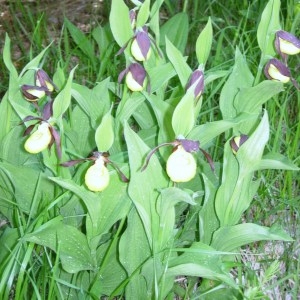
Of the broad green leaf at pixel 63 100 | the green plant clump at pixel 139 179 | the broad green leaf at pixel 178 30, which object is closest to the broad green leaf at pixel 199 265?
the green plant clump at pixel 139 179

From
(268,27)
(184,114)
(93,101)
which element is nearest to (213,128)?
(184,114)

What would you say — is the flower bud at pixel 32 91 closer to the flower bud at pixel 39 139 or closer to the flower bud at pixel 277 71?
the flower bud at pixel 39 139

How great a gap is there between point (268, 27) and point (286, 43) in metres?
0.06

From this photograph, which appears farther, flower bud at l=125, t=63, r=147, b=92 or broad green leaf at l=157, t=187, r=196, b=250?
flower bud at l=125, t=63, r=147, b=92

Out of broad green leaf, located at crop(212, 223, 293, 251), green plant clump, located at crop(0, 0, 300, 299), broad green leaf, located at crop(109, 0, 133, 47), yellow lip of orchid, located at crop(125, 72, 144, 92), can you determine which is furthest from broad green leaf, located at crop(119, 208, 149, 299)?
broad green leaf, located at crop(109, 0, 133, 47)

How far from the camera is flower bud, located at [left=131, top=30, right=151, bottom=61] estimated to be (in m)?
1.27

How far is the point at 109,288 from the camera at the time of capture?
1.39 metres

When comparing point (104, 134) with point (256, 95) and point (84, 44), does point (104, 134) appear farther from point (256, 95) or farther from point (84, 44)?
point (84, 44)

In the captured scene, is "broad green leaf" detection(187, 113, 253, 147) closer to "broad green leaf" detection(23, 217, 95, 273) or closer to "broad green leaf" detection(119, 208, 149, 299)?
"broad green leaf" detection(119, 208, 149, 299)

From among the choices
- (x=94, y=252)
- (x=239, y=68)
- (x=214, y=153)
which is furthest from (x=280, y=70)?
(x=94, y=252)

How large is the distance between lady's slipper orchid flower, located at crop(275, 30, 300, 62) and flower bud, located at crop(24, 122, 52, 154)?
56cm

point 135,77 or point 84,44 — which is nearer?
point 135,77

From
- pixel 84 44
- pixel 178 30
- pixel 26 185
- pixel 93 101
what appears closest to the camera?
pixel 26 185

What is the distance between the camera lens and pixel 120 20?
1343 mm
